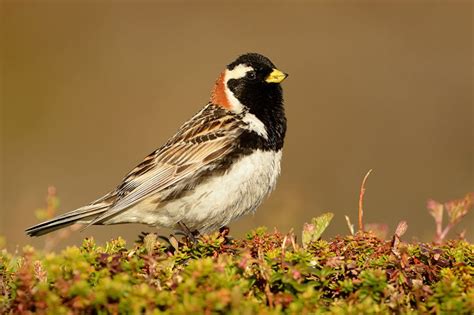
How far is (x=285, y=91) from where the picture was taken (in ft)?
64.7

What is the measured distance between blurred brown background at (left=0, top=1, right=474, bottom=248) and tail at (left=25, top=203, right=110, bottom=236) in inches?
82.6

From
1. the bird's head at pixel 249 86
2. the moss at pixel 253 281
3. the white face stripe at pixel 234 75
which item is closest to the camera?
the moss at pixel 253 281

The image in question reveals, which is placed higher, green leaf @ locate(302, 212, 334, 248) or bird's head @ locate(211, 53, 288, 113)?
bird's head @ locate(211, 53, 288, 113)

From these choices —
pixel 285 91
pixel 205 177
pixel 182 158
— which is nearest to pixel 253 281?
pixel 205 177

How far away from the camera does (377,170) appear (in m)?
14.3

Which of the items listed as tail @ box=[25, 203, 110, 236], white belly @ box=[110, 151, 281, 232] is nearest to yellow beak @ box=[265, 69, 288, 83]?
white belly @ box=[110, 151, 281, 232]

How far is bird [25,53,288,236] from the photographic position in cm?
653

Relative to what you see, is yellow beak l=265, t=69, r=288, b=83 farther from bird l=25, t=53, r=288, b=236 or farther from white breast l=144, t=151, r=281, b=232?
white breast l=144, t=151, r=281, b=232

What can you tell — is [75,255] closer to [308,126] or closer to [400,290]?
[400,290]

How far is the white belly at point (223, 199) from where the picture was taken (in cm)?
648

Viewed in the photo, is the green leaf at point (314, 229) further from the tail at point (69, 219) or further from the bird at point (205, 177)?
the tail at point (69, 219)

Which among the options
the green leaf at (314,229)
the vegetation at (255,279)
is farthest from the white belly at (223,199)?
the vegetation at (255,279)

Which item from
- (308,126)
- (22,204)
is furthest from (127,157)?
(22,204)

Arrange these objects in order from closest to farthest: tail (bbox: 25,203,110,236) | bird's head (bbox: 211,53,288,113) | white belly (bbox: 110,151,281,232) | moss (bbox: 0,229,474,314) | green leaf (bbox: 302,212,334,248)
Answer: moss (bbox: 0,229,474,314) < green leaf (bbox: 302,212,334,248) < white belly (bbox: 110,151,281,232) < tail (bbox: 25,203,110,236) < bird's head (bbox: 211,53,288,113)
